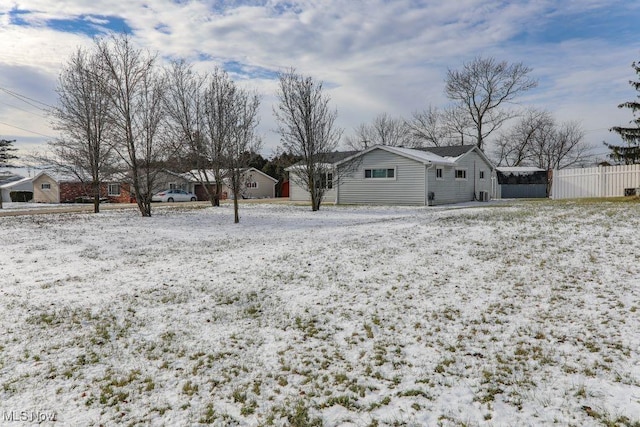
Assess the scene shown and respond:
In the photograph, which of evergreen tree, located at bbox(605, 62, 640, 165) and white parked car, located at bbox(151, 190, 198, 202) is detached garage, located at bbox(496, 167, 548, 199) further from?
white parked car, located at bbox(151, 190, 198, 202)

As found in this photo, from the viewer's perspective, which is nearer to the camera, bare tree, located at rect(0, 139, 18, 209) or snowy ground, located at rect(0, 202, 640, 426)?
snowy ground, located at rect(0, 202, 640, 426)

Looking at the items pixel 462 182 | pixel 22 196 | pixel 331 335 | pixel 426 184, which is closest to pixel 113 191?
pixel 22 196

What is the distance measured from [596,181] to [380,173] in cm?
1463

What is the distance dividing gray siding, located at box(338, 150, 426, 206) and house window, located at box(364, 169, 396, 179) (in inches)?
7.6

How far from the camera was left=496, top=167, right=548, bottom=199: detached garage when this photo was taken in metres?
37.0

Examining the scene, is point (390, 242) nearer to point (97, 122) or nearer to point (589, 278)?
point (589, 278)

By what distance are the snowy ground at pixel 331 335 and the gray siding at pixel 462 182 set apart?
15.2 m

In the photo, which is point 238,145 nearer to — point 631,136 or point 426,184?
point 426,184

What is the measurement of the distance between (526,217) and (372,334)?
1051 centimetres

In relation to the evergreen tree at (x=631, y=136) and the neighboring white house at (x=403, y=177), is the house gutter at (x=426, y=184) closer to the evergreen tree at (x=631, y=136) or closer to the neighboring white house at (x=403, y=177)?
the neighboring white house at (x=403, y=177)

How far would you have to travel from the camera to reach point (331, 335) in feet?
15.0

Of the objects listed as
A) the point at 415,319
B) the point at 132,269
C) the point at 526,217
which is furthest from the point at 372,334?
the point at 526,217

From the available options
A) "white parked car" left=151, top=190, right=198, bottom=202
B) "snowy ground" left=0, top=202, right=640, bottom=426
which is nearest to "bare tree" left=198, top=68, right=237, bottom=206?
"snowy ground" left=0, top=202, right=640, bottom=426

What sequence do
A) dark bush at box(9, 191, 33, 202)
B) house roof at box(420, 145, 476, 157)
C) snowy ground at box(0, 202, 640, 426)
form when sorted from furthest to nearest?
dark bush at box(9, 191, 33, 202) < house roof at box(420, 145, 476, 157) < snowy ground at box(0, 202, 640, 426)
